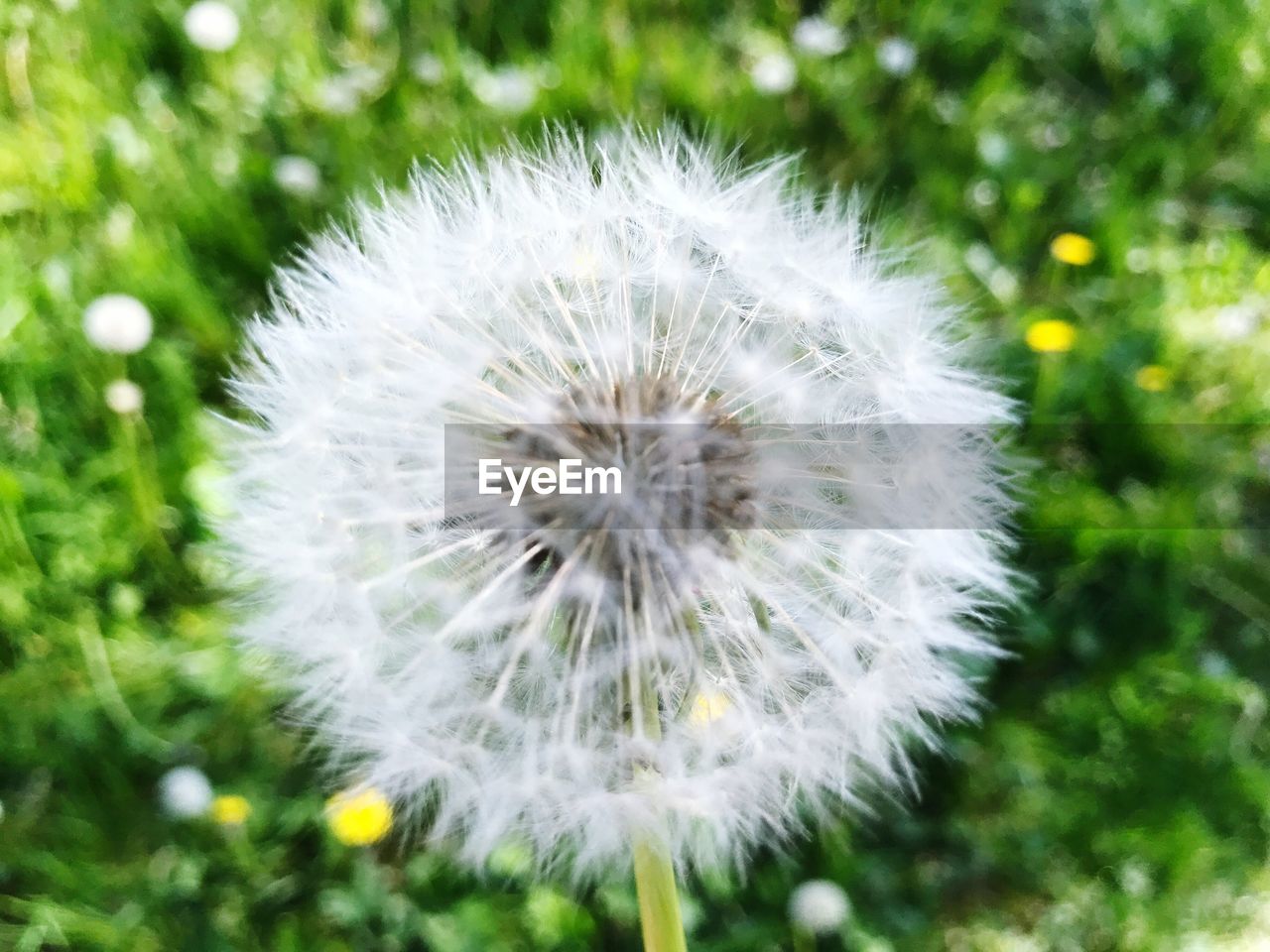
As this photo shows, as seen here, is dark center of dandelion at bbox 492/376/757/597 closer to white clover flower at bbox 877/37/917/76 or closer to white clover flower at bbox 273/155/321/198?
white clover flower at bbox 273/155/321/198

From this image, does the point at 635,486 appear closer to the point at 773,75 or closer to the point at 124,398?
the point at 124,398

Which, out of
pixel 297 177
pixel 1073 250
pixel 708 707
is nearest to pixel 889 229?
pixel 1073 250

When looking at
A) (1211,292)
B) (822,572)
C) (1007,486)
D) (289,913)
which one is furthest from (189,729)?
(1211,292)

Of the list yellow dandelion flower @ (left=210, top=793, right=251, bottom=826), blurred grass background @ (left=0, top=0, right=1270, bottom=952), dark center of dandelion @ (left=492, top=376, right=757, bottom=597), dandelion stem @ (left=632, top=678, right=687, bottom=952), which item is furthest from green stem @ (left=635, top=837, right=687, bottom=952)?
yellow dandelion flower @ (left=210, top=793, right=251, bottom=826)

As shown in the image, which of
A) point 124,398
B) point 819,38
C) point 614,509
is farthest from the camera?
point 819,38

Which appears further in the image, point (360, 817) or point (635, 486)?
point (360, 817)

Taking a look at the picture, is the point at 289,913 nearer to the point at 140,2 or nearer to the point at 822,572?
the point at 822,572

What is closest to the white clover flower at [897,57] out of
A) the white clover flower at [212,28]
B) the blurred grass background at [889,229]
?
the blurred grass background at [889,229]
